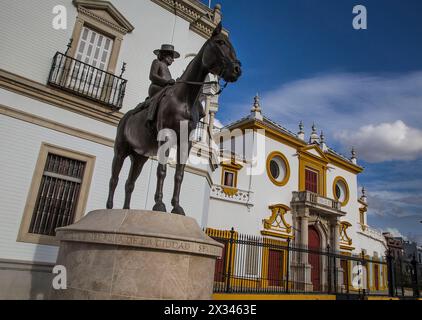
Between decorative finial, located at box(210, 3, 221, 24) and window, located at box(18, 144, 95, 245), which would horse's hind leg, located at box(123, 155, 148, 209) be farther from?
decorative finial, located at box(210, 3, 221, 24)

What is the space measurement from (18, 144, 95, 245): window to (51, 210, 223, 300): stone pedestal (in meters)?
5.67

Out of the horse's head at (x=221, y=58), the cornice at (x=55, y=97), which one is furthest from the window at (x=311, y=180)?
the horse's head at (x=221, y=58)

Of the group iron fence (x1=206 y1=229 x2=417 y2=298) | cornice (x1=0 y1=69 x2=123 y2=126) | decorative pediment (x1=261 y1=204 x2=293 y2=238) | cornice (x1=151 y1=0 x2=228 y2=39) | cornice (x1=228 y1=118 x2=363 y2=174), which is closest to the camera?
cornice (x1=0 y1=69 x2=123 y2=126)

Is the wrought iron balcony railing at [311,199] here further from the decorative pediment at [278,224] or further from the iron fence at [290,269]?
the iron fence at [290,269]

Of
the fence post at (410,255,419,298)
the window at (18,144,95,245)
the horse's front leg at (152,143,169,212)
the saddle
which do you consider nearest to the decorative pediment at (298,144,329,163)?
the fence post at (410,255,419,298)

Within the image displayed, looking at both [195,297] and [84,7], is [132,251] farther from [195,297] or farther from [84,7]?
[84,7]

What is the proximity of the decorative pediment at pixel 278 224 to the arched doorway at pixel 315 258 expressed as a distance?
199cm

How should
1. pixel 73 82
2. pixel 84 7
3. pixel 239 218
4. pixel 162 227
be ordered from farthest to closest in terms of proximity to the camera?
pixel 239 218
pixel 84 7
pixel 73 82
pixel 162 227

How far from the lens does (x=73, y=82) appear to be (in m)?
9.29

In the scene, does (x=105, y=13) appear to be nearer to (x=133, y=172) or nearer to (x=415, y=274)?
(x=133, y=172)

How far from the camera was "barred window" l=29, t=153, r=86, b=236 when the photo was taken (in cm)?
826

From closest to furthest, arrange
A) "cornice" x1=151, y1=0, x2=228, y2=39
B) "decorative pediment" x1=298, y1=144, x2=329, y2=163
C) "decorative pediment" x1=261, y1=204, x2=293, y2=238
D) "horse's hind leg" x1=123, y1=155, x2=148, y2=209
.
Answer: "horse's hind leg" x1=123, y1=155, x2=148, y2=209
"cornice" x1=151, y1=0, x2=228, y2=39
"decorative pediment" x1=261, y1=204, x2=293, y2=238
"decorative pediment" x1=298, y1=144, x2=329, y2=163
